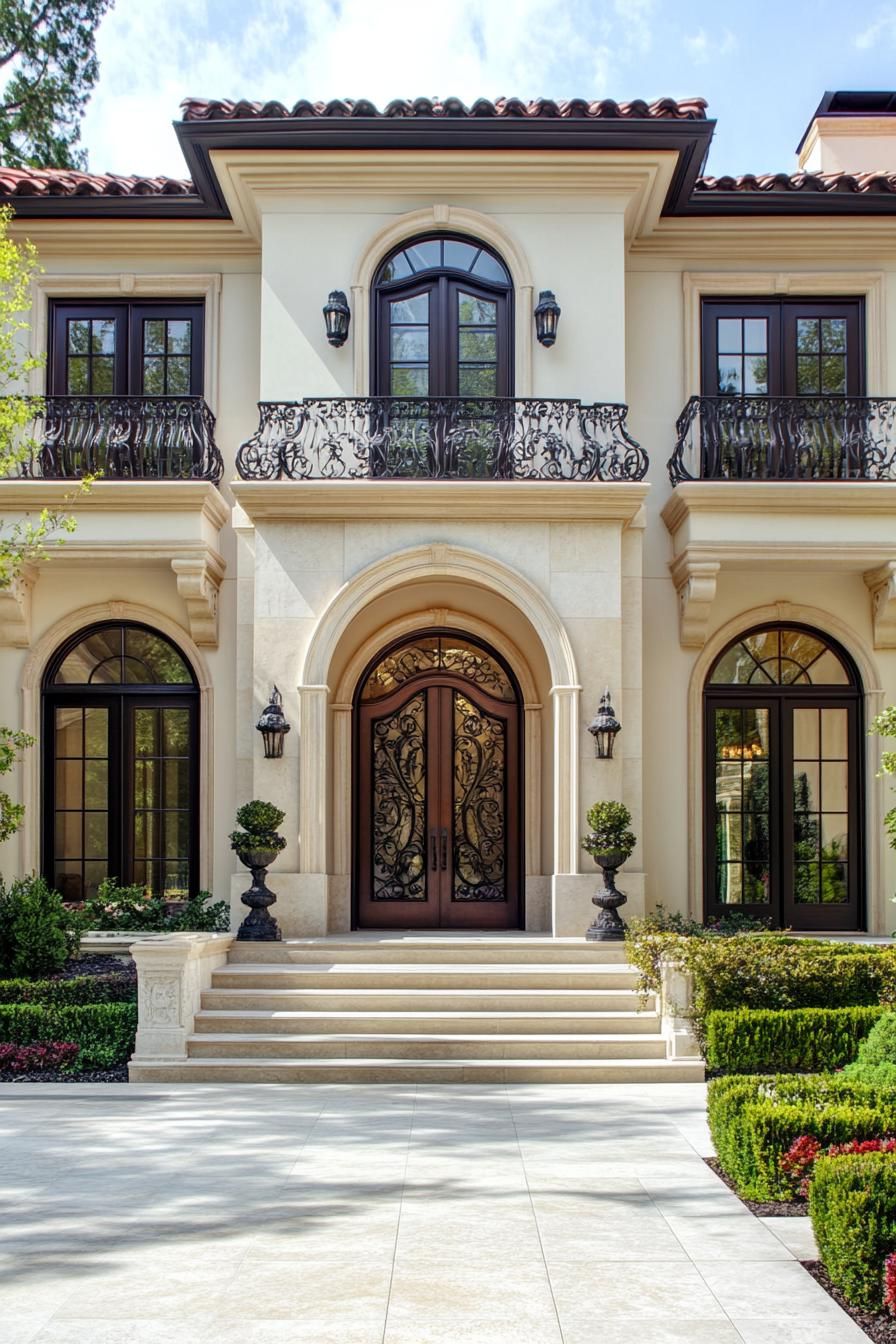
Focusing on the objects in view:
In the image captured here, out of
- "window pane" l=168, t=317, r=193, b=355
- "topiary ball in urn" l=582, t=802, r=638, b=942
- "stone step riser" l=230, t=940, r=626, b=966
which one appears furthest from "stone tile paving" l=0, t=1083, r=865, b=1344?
"window pane" l=168, t=317, r=193, b=355

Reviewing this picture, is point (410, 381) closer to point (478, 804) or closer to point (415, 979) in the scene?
point (478, 804)

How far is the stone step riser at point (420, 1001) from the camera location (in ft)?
36.6

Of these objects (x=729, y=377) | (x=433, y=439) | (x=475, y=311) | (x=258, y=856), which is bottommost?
(x=258, y=856)

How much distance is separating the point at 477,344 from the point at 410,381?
0.85 metres

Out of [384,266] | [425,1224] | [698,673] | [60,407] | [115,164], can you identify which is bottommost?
[425,1224]

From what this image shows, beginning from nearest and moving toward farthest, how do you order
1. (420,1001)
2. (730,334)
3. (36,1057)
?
(36,1057) → (420,1001) → (730,334)

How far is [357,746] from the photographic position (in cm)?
1449

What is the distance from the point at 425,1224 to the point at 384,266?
10.5 metres

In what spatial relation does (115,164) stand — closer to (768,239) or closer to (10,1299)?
(768,239)

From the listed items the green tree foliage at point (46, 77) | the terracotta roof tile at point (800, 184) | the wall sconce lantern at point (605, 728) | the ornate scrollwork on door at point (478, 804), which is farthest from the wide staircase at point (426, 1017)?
the green tree foliage at point (46, 77)

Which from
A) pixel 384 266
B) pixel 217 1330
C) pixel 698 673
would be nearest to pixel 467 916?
pixel 698 673

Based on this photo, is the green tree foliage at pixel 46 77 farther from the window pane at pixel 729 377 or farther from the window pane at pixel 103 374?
the window pane at pixel 729 377

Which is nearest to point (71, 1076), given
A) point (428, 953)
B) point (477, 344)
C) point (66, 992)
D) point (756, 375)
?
point (66, 992)

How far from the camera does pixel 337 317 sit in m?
13.7
